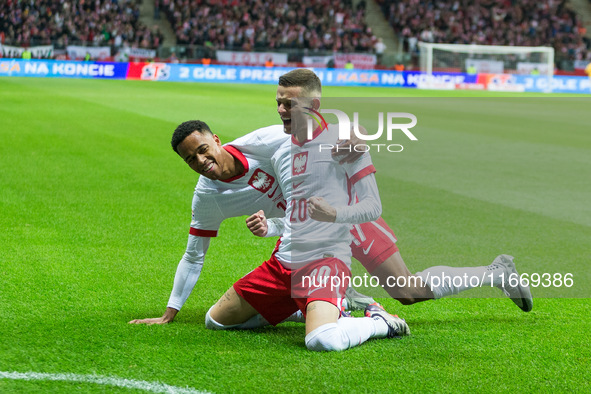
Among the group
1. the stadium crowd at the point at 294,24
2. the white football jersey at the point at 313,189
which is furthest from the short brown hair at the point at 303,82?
the stadium crowd at the point at 294,24

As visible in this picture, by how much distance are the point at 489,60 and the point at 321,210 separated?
32.9 meters

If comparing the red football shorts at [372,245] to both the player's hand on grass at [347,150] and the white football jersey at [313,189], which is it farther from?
the player's hand on grass at [347,150]

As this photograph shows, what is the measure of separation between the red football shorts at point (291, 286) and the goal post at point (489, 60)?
103 ft

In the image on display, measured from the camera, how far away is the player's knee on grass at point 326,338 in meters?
4.26

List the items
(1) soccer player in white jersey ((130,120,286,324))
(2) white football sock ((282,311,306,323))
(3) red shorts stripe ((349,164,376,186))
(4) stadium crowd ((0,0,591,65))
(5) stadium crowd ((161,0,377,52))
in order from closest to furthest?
1. (3) red shorts stripe ((349,164,376,186))
2. (1) soccer player in white jersey ((130,120,286,324))
3. (2) white football sock ((282,311,306,323))
4. (4) stadium crowd ((0,0,591,65))
5. (5) stadium crowd ((161,0,377,52))

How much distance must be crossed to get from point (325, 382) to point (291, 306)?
88 cm

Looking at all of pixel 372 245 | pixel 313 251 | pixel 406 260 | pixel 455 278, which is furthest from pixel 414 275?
pixel 313 251

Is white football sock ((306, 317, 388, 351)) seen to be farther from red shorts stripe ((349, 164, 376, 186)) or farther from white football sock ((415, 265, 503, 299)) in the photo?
red shorts stripe ((349, 164, 376, 186))

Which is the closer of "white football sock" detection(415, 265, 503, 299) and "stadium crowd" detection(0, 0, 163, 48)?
"white football sock" detection(415, 265, 503, 299)

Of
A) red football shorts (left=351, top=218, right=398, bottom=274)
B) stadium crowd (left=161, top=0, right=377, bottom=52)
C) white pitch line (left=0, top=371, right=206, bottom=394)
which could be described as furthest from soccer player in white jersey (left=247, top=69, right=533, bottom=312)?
stadium crowd (left=161, top=0, right=377, bottom=52)

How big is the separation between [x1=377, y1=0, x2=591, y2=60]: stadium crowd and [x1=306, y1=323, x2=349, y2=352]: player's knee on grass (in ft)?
126

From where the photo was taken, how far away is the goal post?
3484cm

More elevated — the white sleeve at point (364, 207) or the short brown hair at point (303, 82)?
the short brown hair at point (303, 82)

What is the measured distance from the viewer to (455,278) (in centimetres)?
483
